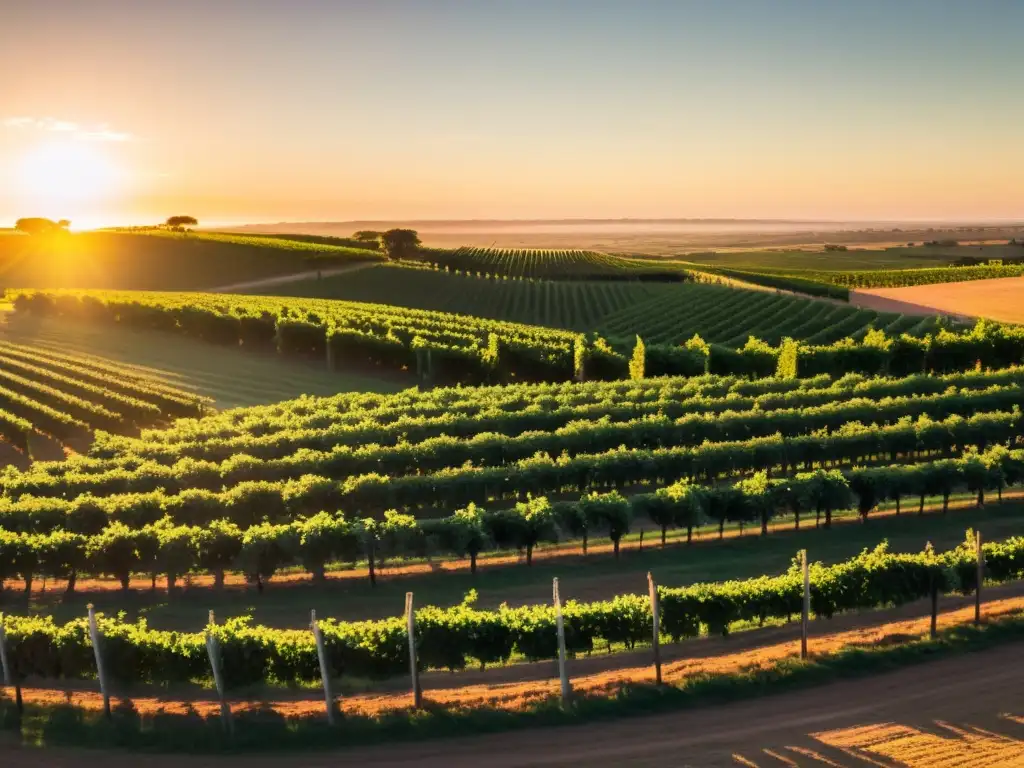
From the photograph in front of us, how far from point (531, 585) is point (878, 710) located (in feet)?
30.5

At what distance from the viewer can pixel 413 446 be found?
29.9m

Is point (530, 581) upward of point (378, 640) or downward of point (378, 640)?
downward

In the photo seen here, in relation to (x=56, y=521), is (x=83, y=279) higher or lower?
higher

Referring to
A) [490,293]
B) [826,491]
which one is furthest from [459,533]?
[490,293]

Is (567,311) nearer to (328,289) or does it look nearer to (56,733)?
(328,289)

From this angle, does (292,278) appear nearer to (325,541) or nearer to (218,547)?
(218,547)

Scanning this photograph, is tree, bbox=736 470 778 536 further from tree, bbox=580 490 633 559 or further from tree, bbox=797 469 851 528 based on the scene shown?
tree, bbox=580 490 633 559

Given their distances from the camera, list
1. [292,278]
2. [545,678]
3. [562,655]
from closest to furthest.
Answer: [562,655]
[545,678]
[292,278]

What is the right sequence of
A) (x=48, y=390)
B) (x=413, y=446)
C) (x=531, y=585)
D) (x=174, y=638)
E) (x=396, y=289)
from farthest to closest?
(x=396, y=289) → (x=48, y=390) → (x=413, y=446) → (x=531, y=585) → (x=174, y=638)

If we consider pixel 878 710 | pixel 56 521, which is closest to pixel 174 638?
pixel 56 521

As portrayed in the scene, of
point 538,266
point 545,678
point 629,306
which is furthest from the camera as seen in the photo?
point 538,266

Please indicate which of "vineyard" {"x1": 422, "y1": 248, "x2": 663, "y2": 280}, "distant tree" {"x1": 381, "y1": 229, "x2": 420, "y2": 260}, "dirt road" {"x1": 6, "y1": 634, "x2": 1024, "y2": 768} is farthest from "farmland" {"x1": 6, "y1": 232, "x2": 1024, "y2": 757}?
"distant tree" {"x1": 381, "y1": 229, "x2": 420, "y2": 260}

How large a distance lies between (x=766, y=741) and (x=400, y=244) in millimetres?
126321

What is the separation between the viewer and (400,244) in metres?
134
